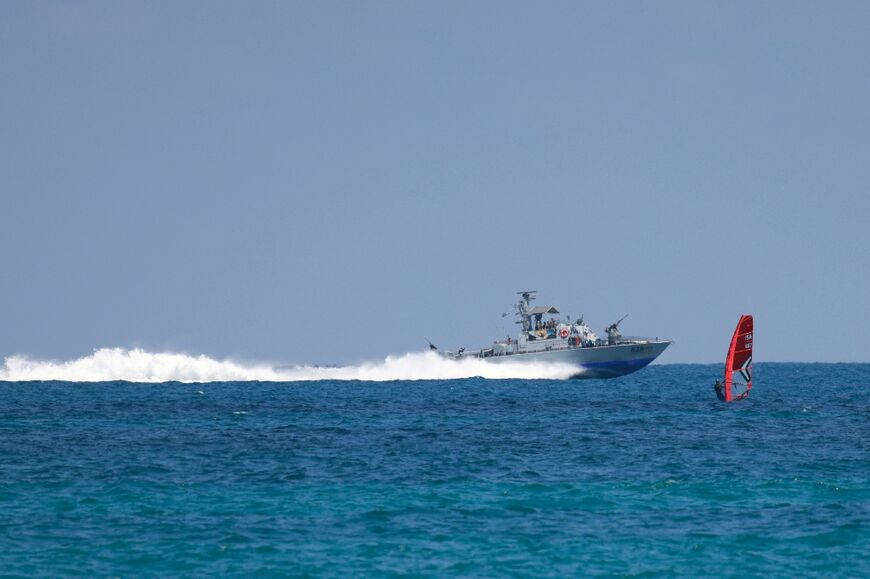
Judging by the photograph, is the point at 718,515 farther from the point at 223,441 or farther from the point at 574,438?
the point at 223,441

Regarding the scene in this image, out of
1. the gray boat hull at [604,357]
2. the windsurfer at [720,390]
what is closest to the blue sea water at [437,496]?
the windsurfer at [720,390]

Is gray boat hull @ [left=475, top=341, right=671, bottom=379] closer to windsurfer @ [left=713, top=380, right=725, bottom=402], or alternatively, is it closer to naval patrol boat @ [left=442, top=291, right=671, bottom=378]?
naval patrol boat @ [left=442, top=291, right=671, bottom=378]

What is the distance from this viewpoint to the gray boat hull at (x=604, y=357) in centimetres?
9375

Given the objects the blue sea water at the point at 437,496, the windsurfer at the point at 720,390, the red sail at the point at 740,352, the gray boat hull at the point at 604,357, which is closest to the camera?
the blue sea water at the point at 437,496

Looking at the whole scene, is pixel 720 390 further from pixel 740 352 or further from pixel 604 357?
pixel 604 357

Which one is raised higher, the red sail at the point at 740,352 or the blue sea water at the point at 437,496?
the red sail at the point at 740,352

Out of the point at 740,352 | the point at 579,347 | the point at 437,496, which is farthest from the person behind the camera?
the point at 579,347

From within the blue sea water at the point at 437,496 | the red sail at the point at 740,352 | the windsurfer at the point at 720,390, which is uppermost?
the red sail at the point at 740,352

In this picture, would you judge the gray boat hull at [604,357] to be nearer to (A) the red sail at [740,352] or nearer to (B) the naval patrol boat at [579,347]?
(B) the naval patrol boat at [579,347]

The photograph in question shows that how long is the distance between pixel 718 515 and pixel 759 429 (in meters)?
23.0

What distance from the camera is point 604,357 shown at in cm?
9400

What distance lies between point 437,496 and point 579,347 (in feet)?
220

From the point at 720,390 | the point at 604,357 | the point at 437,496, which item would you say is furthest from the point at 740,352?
the point at 437,496

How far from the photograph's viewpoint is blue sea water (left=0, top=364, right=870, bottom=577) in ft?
69.5
